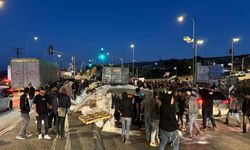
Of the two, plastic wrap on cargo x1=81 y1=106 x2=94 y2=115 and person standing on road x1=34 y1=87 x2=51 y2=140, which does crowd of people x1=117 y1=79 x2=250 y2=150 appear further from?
plastic wrap on cargo x1=81 y1=106 x2=94 y2=115

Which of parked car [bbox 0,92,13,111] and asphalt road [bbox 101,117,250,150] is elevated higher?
parked car [bbox 0,92,13,111]

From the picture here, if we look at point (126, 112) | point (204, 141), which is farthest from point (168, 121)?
point (204, 141)

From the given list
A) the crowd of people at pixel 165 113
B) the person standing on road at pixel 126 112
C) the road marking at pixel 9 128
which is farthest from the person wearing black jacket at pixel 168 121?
the road marking at pixel 9 128

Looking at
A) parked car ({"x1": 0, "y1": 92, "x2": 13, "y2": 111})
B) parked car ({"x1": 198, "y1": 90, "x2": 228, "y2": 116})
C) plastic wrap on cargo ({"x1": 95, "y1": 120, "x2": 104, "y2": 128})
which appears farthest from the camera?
parked car ({"x1": 0, "y1": 92, "x2": 13, "y2": 111})

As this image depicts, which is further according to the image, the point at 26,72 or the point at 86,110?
the point at 26,72

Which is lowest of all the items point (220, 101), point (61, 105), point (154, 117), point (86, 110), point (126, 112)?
point (86, 110)

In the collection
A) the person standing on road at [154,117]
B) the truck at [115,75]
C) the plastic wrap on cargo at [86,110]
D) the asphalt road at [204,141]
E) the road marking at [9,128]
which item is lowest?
the road marking at [9,128]

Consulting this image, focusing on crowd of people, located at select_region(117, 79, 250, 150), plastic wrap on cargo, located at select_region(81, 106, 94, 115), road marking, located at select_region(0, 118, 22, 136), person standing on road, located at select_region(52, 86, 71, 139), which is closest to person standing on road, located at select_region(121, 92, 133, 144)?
crowd of people, located at select_region(117, 79, 250, 150)

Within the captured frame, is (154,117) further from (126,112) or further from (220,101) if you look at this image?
(220,101)

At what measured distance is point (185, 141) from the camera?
12.4 m

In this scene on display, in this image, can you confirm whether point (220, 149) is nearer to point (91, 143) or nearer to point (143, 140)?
point (143, 140)

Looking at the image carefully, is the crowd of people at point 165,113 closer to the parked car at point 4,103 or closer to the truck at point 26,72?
the parked car at point 4,103

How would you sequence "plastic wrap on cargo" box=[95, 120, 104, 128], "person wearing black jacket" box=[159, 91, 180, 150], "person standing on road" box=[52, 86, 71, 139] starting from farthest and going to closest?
"plastic wrap on cargo" box=[95, 120, 104, 128]
"person standing on road" box=[52, 86, 71, 139]
"person wearing black jacket" box=[159, 91, 180, 150]

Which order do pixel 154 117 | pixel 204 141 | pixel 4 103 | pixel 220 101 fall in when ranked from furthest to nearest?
pixel 4 103 < pixel 220 101 < pixel 204 141 < pixel 154 117
